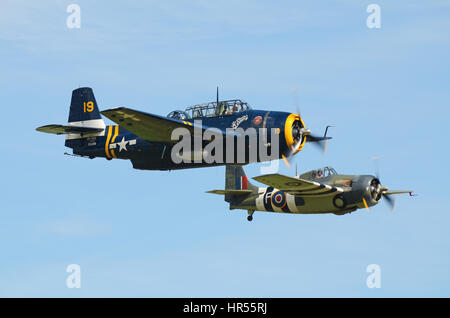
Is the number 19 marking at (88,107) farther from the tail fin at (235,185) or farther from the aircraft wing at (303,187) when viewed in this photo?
the aircraft wing at (303,187)

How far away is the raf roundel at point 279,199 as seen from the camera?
37562 millimetres

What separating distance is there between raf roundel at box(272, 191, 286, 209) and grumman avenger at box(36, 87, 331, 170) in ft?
→ 16.5

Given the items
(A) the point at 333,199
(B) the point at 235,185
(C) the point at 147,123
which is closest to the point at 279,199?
(A) the point at 333,199

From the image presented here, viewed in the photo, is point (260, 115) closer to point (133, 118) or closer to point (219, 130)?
point (219, 130)

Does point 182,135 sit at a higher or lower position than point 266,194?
higher

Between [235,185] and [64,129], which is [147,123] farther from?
[235,185]

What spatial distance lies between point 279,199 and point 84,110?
31.9ft

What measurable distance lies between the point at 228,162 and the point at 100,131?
6030mm

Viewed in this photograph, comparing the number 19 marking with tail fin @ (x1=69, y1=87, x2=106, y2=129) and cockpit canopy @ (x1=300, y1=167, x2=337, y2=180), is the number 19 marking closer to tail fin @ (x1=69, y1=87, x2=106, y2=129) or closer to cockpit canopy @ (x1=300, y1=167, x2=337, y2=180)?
tail fin @ (x1=69, y1=87, x2=106, y2=129)

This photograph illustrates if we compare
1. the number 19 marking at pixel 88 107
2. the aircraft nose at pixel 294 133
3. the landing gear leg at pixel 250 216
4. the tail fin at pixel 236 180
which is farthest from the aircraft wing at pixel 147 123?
the tail fin at pixel 236 180

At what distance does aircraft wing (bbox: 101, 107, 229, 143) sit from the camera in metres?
28.8

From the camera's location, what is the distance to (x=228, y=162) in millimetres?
31000

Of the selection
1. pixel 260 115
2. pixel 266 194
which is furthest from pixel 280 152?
pixel 266 194

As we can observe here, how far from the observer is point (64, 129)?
33.2 meters
